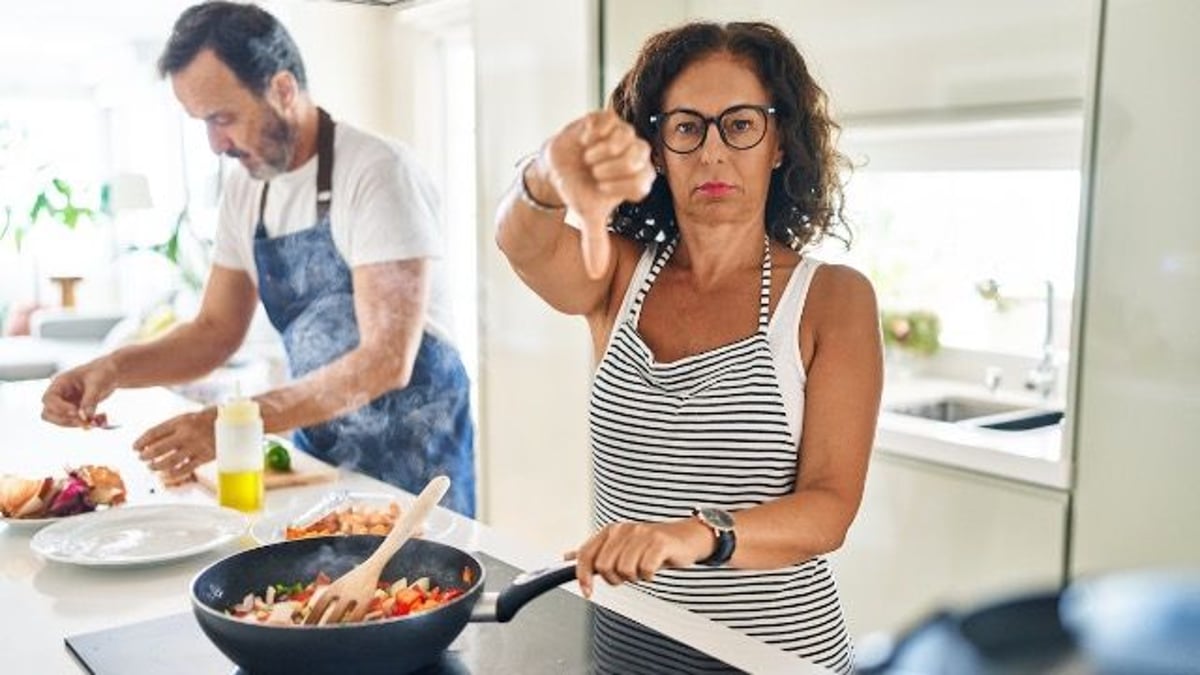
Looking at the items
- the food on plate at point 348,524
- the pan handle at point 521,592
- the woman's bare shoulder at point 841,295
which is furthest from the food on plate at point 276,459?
the woman's bare shoulder at point 841,295

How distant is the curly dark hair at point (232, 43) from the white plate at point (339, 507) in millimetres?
893

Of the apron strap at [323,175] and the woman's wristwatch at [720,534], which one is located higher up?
the apron strap at [323,175]

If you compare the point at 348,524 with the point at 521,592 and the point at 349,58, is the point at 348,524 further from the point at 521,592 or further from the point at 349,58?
the point at 349,58

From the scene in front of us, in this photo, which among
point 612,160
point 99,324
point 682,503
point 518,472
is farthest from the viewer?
point 518,472

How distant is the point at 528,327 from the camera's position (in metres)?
3.03

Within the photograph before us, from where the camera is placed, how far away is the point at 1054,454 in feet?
6.68

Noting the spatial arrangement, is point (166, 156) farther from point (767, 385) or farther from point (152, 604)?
point (767, 385)

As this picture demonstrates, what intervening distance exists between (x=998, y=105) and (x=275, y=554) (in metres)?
1.54

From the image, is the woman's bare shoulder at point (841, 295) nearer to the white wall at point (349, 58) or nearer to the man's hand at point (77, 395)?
the man's hand at point (77, 395)

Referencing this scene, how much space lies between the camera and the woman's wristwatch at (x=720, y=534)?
107cm

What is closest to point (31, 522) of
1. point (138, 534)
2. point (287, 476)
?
point (138, 534)

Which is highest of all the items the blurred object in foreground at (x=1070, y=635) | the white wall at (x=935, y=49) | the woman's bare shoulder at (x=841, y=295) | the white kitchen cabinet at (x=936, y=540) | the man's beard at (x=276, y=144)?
the white wall at (x=935, y=49)

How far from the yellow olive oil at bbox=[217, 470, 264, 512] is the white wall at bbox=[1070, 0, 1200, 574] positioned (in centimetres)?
133

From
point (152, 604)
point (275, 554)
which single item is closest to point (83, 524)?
point (152, 604)
